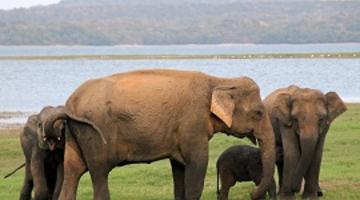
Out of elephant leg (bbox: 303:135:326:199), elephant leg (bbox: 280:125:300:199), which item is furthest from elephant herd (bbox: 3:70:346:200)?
elephant leg (bbox: 303:135:326:199)

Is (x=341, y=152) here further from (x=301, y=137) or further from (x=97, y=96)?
(x=97, y=96)

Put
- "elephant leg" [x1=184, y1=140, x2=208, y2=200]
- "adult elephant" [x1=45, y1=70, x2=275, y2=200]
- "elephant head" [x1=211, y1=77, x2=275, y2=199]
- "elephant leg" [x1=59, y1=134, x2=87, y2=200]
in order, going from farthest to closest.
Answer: "elephant head" [x1=211, y1=77, x2=275, y2=199] < "elephant leg" [x1=184, y1=140, x2=208, y2=200] < "elephant leg" [x1=59, y1=134, x2=87, y2=200] < "adult elephant" [x1=45, y1=70, x2=275, y2=200]

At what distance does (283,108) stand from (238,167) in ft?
3.81

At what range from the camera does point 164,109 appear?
16.1m

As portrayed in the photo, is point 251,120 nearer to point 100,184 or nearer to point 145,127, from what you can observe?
point 145,127

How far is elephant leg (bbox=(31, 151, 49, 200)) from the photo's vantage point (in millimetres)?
16750

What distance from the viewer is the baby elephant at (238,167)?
18.5 meters

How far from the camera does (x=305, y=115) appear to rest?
59.6 feet

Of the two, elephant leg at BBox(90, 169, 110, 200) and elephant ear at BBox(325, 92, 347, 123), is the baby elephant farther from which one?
elephant leg at BBox(90, 169, 110, 200)

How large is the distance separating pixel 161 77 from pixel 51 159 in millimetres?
2049

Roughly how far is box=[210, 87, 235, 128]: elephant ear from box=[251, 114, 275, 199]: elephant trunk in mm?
557

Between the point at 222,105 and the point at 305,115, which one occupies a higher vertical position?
the point at 222,105

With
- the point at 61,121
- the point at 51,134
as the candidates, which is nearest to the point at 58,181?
the point at 51,134

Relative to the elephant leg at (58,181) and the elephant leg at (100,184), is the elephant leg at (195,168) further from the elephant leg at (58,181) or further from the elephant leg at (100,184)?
the elephant leg at (58,181)
